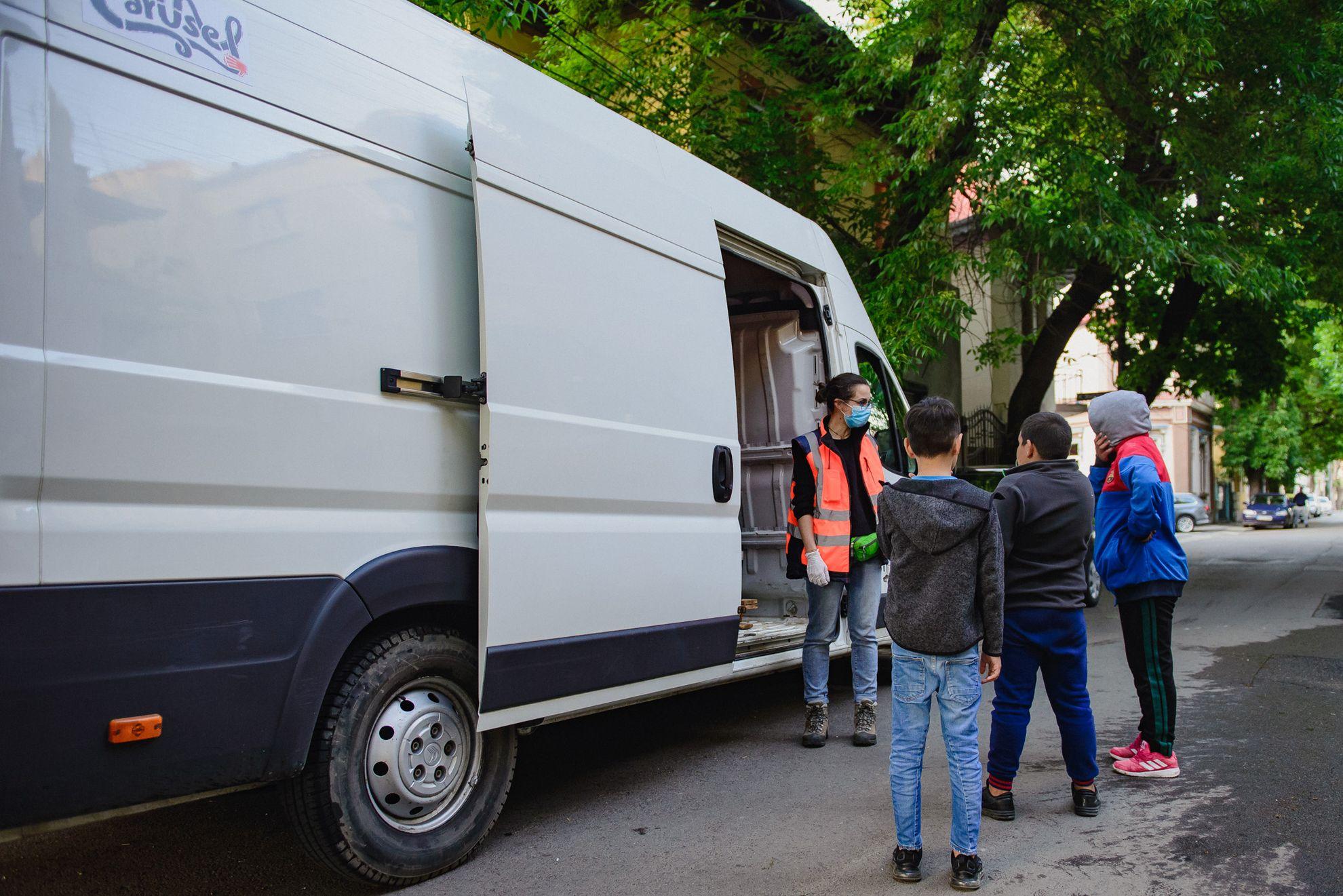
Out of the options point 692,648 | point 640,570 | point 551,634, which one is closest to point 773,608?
point 692,648

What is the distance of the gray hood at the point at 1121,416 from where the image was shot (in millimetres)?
4344

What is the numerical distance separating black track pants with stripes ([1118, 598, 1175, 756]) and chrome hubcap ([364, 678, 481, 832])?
2.77 metres

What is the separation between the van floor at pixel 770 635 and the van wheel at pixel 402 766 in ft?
5.56

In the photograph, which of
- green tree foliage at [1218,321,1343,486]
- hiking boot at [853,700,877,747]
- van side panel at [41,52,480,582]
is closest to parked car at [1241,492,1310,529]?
green tree foliage at [1218,321,1343,486]

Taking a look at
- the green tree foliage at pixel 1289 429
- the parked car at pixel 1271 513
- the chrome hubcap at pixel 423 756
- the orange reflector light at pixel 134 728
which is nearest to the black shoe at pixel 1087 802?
the chrome hubcap at pixel 423 756

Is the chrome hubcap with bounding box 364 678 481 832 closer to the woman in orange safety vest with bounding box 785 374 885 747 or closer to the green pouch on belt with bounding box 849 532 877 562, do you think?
the woman in orange safety vest with bounding box 785 374 885 747

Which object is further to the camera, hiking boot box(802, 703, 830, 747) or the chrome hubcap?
hiking boot box(802, 703, 830, 747)

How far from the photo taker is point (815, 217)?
11.0 metres

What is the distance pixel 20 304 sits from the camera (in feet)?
7.80

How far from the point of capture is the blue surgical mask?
507 cm

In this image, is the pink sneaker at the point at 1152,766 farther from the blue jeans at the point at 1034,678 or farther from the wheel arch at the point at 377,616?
the wheel arch at the point at 377,616

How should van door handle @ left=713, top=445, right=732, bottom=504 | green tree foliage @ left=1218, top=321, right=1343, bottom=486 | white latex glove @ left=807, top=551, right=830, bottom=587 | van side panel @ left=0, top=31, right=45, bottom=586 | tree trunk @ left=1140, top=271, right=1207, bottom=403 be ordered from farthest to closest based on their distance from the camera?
1. green tree foliage @ left=1218, top=321, right=1343, bottom=486
2. tree trunk @ left=1140, top=271, right=1207, bottom=403
3. white latex glove @ left=807, top=551, right=830, bottom=587
4. van door handle @ left=713, top=445, right=732, bottom=504
5. van side panel @ left=0, top=31, right=45, bottom=586

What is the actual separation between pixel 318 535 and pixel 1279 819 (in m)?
3.61

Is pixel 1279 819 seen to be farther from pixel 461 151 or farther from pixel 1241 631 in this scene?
pixel 1241 631
